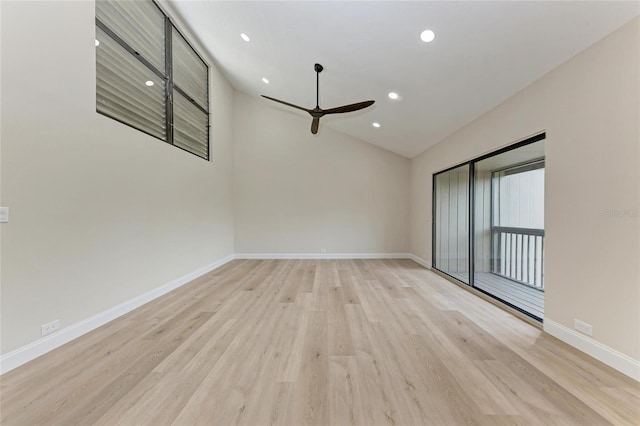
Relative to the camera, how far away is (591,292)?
6.70ft

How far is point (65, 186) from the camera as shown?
2.26 metres

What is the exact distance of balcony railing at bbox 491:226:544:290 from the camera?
3609 millimetres

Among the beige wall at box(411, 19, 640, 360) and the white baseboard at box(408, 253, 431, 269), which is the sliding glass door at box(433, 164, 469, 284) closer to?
the white baseboard at box(408, 253, 431, 269)

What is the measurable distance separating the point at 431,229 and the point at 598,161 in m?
3.37

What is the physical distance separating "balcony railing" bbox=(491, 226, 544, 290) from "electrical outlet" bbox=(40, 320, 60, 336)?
215 inches

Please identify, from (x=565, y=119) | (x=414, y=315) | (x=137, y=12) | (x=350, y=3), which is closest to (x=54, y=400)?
(x=414, y=315)

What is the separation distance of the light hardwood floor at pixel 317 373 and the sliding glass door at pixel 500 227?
103 centimetres

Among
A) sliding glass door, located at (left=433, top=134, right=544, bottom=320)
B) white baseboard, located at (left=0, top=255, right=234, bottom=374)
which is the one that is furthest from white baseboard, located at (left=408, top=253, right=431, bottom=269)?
white baseboard, located at (left=0, top=255, right=234, bottom=374)

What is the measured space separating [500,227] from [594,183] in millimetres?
2245

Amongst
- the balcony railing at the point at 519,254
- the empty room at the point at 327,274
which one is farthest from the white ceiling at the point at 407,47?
the balcony railing at the point at 519,254

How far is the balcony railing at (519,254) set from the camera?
11.8 ft

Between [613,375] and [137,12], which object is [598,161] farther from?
[137,12]

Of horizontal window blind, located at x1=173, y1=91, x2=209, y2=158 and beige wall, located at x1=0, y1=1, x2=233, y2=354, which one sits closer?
beige wall, located at x1=0, y1=1, x2=233, y2=354

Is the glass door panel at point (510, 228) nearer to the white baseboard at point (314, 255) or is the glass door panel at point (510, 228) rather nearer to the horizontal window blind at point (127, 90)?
the white baseboard at point (314, 255)
